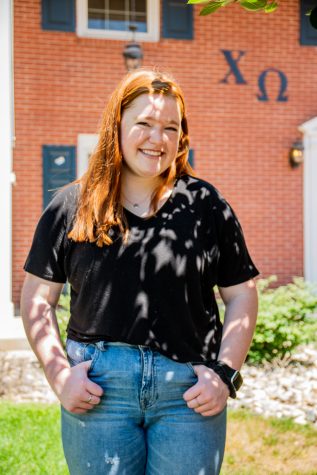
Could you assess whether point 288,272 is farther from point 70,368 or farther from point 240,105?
point 70,368

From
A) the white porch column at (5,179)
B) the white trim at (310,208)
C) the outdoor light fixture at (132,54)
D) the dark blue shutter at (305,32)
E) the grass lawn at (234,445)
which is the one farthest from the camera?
the white trim at (310,208)

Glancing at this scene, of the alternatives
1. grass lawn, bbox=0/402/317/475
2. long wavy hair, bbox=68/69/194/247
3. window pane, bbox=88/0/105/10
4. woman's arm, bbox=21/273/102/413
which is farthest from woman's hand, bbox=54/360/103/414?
window pane, bbox=88/0/105/10

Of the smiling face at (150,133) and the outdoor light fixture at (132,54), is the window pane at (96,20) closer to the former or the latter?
the outdoor light fixture at (132,54)

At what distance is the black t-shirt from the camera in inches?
66.1

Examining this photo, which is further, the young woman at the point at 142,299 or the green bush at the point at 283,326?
the green bush at the point at 283,326

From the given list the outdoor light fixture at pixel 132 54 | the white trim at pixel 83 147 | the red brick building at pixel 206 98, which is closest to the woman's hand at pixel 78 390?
the outdoor light fixture at pixel 132 54

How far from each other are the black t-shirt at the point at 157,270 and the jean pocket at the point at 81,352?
0.02 metres

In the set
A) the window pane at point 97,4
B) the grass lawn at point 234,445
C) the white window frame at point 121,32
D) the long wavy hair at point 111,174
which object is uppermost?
the window pane at point 97,4

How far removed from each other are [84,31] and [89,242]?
26.5 feet

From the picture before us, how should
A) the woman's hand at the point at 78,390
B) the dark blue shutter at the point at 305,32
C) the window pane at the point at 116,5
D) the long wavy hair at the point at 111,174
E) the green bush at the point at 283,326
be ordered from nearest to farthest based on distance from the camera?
the woman's hand at the point at 78,390
the long wavy hair at the point at 111,174
the green bush at the point at 283,326
the window pane at the point at 116,5
the dark blue shutter at the point at 305,32

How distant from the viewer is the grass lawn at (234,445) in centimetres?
375

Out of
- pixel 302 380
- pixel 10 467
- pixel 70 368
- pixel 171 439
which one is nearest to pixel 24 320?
pixel 70 368

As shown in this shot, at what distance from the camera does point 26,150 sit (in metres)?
9.07

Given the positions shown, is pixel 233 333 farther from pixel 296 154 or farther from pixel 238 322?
pixel 296 154
